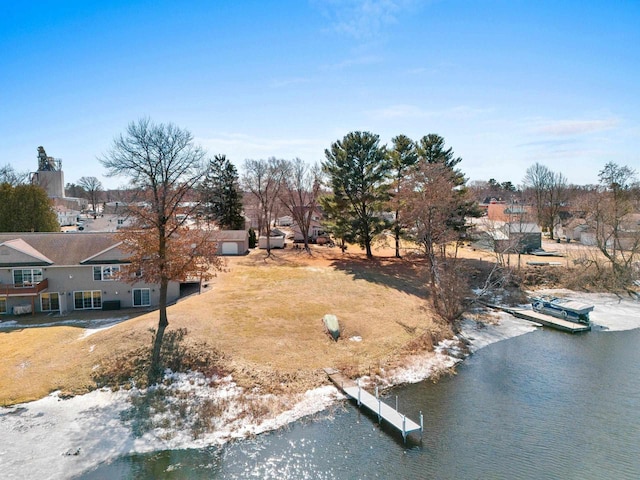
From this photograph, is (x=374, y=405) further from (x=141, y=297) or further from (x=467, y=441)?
(x=141, y=297)

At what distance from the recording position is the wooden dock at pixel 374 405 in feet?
56.3

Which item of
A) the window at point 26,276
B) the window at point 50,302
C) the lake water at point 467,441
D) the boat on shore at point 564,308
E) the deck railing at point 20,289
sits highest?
the window at point 26,276

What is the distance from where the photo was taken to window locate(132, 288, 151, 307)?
109ft

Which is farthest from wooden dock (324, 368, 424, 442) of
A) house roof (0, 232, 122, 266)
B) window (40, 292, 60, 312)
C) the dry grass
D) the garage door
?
the garage door

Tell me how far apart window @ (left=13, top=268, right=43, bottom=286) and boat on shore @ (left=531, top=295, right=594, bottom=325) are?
4260cm

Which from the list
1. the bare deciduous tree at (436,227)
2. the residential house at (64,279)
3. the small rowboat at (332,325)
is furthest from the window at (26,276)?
the bare deciduous tree at (436,227)

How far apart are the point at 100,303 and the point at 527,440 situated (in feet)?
106

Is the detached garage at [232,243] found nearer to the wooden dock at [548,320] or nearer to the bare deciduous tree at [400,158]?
the bare deciduous tree at [400,158]

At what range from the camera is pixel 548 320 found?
31656mm

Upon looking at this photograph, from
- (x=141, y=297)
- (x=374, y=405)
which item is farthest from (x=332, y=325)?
(x=141, y=297)

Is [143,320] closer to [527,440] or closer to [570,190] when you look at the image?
[527,440]

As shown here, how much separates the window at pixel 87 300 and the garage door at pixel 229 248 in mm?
19259

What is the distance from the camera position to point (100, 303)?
3306cm

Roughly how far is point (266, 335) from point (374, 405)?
375 inches
